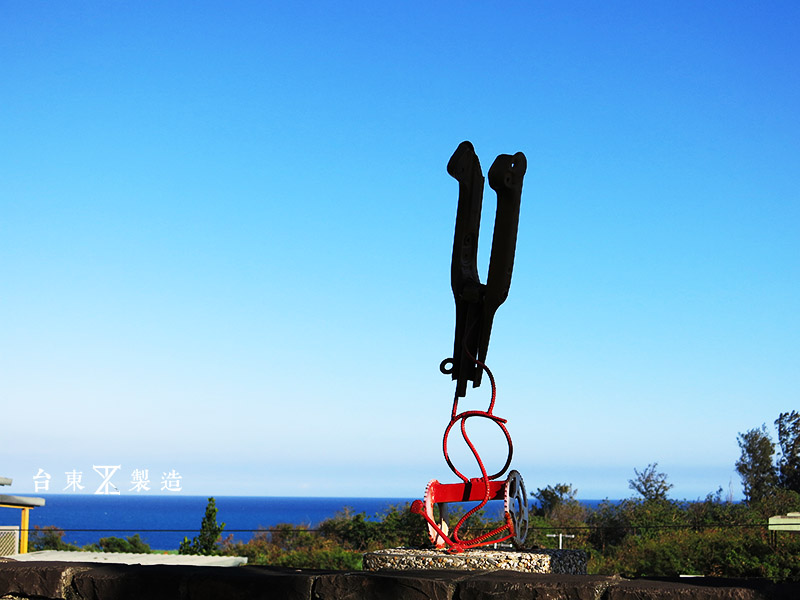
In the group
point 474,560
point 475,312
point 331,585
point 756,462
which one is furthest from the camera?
point 756,462

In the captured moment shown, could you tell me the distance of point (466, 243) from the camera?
3553 mm

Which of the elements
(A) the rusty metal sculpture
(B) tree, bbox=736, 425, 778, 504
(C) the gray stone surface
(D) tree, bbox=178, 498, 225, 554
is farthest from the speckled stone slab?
(B) tree, bbox=736, 425, 778, 504

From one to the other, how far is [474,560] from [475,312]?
99 centimetres

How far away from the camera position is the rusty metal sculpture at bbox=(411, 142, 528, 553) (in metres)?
3.39

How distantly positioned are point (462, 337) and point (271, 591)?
1.39m

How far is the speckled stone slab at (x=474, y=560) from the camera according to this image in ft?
10.9

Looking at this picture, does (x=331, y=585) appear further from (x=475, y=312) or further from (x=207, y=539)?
(x=207, y=539)

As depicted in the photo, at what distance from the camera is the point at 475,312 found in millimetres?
3639

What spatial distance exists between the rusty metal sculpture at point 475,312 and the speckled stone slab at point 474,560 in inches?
4.8

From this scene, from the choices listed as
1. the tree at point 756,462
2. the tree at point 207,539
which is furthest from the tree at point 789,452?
the tree at point 207,539

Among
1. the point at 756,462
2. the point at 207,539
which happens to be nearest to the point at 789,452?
the point at 756,462

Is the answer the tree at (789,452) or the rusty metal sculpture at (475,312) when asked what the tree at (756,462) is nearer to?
the tree at (789,452)

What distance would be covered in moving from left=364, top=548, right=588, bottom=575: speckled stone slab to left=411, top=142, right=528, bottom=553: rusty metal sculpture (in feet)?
0.40

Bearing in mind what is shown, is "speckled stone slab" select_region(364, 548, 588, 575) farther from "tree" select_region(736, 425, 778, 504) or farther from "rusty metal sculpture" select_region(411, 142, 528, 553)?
"tree" select_region(736, 425, 778, 504)
